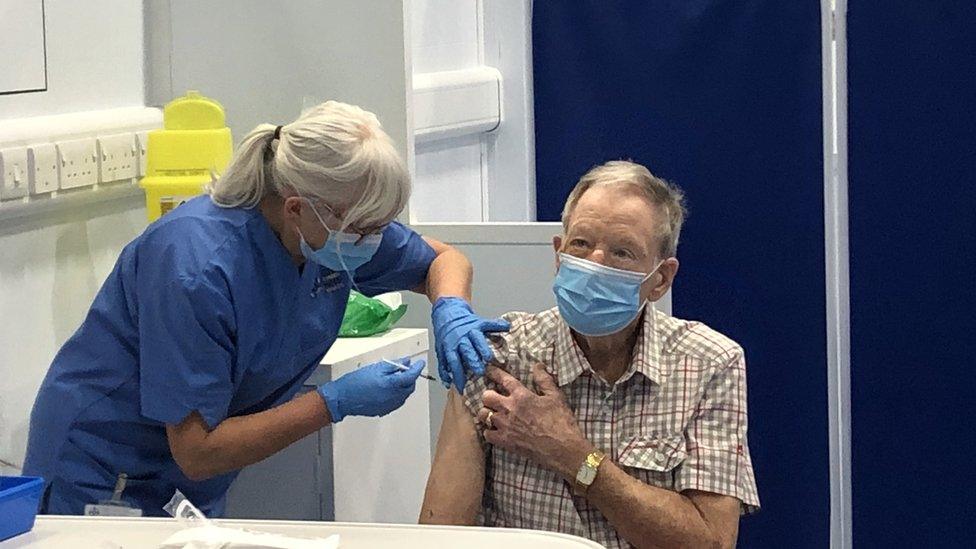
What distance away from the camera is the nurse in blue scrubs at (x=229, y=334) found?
2141 millimetres

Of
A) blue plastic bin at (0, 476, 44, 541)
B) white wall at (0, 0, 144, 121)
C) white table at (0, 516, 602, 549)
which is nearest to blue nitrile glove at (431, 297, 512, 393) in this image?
white table at (0, 516, 602, 549)

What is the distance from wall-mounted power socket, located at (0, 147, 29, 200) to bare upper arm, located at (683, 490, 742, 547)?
130cm

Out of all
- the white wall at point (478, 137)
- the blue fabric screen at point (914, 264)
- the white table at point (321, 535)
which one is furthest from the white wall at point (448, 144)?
the white table at point (321, 535)

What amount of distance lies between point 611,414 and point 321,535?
65 cm

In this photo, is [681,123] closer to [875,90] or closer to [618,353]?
[875,90]

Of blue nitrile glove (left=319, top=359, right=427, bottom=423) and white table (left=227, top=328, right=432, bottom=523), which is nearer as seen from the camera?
blue nitrile glove (left=319, top=359, right=427, bottom=423)

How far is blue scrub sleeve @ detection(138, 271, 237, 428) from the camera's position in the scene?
2.12 m

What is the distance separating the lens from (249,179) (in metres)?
2.26

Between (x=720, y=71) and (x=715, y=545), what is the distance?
1.57 metres

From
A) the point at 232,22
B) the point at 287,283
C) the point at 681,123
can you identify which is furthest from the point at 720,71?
the point at 287,283

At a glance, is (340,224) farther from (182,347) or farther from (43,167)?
(43,167)

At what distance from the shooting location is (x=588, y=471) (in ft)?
6.72

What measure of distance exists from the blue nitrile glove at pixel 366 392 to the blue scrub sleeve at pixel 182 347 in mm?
170

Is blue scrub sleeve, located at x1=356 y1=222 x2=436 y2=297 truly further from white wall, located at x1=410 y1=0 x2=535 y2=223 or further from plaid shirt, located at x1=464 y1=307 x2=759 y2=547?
white wall, located at x1=410 y1=0 x2=535 y2=223
